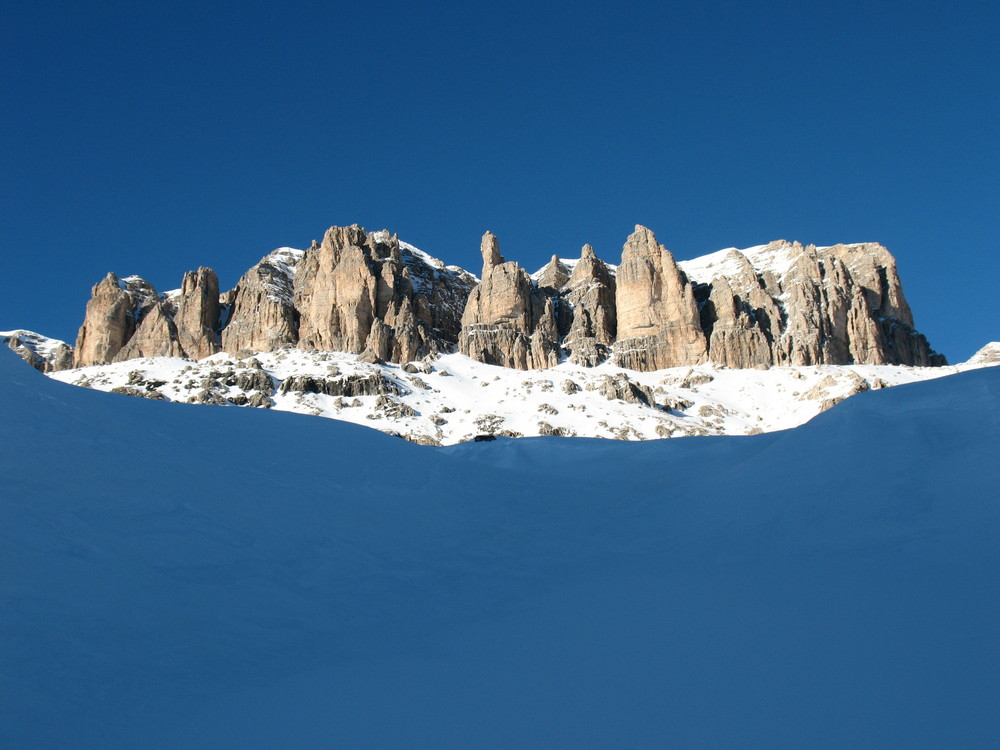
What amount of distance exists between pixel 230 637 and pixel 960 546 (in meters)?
7.75

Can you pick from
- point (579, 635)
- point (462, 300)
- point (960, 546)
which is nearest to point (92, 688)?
point (579, 635)

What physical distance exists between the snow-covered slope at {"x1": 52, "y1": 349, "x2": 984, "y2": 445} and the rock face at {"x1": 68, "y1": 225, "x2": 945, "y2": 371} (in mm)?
4764

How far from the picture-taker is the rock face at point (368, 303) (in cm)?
9262

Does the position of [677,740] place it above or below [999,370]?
below

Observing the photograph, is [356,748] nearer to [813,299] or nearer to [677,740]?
[677,740]

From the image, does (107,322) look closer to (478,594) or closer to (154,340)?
(154,340)

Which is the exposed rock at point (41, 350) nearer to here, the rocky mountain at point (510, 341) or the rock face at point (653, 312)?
the rocky mountain at point (510, 341)

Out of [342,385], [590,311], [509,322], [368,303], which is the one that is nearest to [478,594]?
[342,385]

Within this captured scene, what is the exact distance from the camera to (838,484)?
10.5 meters

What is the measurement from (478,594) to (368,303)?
91.8 meters

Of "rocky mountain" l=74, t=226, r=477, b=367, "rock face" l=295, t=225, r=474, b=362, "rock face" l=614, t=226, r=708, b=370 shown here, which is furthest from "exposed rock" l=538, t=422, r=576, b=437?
"rocky mountain" l=74, t=226, r=477, b=367

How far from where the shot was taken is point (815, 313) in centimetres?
9381

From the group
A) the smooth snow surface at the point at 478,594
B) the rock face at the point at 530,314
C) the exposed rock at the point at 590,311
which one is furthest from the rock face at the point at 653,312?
the smooth snow surface at the point at 478,594

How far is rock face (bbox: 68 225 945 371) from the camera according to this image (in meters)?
93.0
